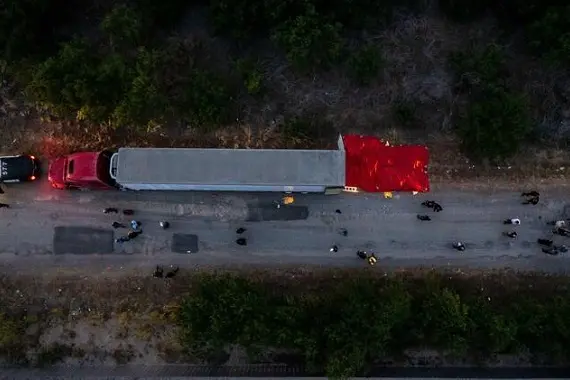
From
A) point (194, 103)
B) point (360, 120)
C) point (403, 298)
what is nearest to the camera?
point (403, 298)

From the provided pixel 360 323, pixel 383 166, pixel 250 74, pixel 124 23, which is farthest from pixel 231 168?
pixel 360 323

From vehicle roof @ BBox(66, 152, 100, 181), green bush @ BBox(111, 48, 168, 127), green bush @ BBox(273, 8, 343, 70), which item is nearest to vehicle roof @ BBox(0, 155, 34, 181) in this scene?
vehicle roof @ BBox(66, 152, 100, 181)

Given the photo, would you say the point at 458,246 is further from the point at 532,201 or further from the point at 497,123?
the point at 497,123

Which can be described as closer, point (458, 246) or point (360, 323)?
point (360, 323)

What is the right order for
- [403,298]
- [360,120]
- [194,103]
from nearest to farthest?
[403,298] → [194,103] → [360,120]

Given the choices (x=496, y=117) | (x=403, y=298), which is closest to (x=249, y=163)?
(x=403, y=298)

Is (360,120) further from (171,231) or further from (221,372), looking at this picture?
(221,372)

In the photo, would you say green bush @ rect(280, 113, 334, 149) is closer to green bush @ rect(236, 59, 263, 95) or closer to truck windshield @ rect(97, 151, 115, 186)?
green bush @ rect(236, 59, 263, 95)
